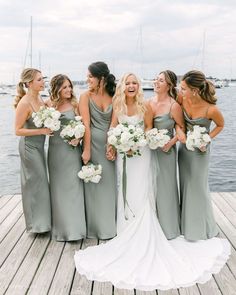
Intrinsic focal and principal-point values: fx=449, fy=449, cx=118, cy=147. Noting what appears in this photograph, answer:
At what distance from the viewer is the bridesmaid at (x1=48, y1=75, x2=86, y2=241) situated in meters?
A: 5.13

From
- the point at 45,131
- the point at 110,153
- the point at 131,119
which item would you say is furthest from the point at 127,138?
the point at 45,131

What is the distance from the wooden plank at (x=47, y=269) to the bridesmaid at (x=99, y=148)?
0.49m

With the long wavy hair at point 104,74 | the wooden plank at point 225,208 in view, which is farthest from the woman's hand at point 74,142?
the wooden plank at point 225,208

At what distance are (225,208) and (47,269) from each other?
294 cm

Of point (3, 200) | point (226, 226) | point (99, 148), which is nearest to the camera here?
point (99, 148)

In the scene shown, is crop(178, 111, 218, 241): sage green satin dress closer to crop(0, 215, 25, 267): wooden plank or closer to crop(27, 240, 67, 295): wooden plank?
crop(27, 240, 67, 295): wooden plank

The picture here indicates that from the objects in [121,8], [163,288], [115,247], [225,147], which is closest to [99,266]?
[115,247]

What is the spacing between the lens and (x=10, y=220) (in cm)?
596

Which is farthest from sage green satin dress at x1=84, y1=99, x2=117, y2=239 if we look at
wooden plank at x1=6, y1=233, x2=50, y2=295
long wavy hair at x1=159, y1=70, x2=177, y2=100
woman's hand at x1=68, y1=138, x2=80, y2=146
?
long wavy hair at x1=159, y1=70, x2=177, y2=100

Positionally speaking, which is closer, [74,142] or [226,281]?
[226,281]

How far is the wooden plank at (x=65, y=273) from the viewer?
4039 mm

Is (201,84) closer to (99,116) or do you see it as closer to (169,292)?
(99,116)

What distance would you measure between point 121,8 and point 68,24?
28.0 ft

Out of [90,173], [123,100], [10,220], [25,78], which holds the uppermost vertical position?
[25,78]
